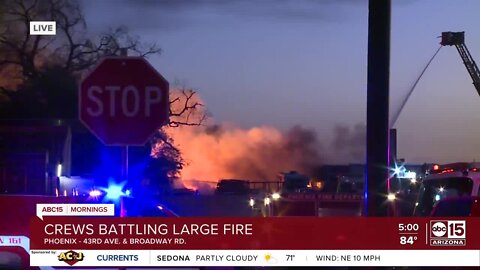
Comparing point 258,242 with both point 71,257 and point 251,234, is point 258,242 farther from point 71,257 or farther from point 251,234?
point 71,257

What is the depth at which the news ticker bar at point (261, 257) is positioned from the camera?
6.08m

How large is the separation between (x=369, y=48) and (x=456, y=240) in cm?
170

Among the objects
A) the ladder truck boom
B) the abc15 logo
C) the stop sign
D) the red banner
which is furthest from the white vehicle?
the stop sign

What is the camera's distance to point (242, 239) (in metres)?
6.14

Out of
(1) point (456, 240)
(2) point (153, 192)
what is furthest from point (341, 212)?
(1) point (456, 240)

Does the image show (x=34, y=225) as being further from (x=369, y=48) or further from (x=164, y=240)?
(x=369, y=48)

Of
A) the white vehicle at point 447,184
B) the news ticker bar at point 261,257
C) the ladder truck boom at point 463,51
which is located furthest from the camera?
the white vehicle at point 447,184

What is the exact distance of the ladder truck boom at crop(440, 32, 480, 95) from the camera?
7.17m

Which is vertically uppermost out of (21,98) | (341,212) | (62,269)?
(21,98)

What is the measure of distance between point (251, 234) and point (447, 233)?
1.57 metres

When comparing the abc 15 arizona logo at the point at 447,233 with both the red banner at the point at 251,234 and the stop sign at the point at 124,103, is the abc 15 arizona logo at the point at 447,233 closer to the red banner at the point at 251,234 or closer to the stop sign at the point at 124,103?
the red banner at the point at 251,234

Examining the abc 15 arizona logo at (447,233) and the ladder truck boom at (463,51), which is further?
the ladder truck boom at (463,51)

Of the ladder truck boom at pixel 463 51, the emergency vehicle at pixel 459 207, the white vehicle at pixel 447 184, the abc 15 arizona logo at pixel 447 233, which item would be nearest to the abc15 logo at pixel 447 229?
the abc 15 arizona logo at pixel 447 233

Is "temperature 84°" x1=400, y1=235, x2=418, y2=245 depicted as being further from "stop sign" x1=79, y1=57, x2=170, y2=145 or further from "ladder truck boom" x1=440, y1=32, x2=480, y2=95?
"stop sign" x1=79, y1=57, x2=170, y2=145
